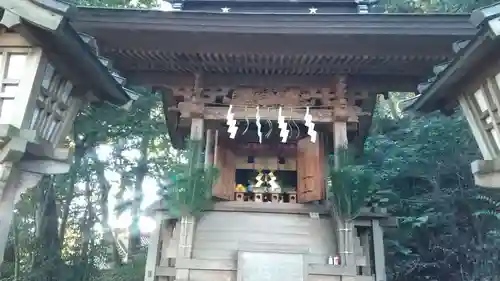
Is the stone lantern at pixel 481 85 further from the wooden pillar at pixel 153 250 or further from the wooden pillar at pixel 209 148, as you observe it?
the wooden pillar at pixel 153 250

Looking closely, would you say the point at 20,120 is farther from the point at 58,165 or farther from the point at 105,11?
the point at 105,11

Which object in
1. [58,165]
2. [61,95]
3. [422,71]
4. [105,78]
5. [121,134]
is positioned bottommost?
[58,165]

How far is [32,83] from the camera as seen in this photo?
443 centimetres

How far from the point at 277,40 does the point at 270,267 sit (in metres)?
3.07

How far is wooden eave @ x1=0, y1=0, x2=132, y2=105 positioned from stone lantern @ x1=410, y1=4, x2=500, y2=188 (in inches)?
153

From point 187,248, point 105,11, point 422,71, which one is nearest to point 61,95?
point 105,11

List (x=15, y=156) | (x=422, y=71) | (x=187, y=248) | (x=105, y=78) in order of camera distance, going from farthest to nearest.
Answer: (x=422, y=71), (x=187, y=248), (x=105, y=78), (x=15, y=156)

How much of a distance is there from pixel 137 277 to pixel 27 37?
9644 mm

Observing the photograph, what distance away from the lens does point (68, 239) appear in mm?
14148

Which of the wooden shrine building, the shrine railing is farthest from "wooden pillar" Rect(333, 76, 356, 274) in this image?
the shrine railing

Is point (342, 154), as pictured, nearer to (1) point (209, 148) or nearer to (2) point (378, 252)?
(2) point (378, 252)

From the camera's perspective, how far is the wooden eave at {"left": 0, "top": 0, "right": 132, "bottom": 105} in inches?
171

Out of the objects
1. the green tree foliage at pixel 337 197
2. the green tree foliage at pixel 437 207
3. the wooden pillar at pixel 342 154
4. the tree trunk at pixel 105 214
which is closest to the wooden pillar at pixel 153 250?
the green tree foliage at pixel 337 197

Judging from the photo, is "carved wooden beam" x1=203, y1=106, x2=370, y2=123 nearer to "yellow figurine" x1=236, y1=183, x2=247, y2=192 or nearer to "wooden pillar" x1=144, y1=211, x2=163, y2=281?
"yellow figurine" x1=236, y1=183, x2=247, y2=192
